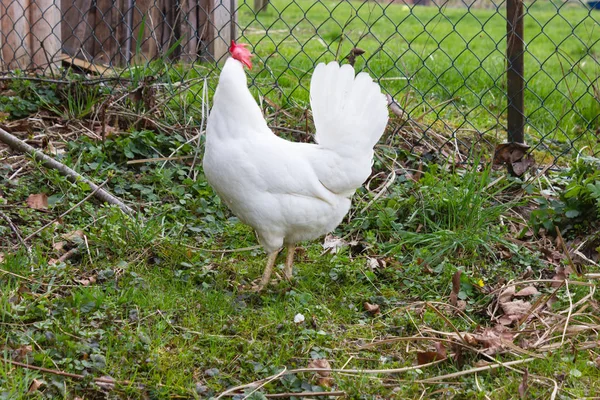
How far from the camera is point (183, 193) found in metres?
4.45

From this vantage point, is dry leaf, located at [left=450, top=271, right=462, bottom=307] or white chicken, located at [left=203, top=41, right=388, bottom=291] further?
white chicken, located at [left=203, top=41, right=388, bottom=291]

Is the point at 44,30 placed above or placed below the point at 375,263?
above

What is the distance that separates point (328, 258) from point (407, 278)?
468 millimetres

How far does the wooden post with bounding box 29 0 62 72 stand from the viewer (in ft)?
19.1

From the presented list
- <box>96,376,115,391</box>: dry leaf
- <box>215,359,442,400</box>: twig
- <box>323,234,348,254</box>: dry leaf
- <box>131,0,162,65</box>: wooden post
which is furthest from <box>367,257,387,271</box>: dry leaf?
<box>131,0,162,65</box>: wooden post

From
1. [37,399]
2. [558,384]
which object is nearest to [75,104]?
[37,399]

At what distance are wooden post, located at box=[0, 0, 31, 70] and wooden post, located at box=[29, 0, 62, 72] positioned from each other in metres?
0.05

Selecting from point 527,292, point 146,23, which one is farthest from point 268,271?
point 146,23

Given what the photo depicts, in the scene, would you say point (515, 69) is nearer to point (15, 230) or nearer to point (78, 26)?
point (15, 230)

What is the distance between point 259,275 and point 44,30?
10.7ft

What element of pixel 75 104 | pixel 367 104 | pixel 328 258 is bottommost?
pixel 328 258

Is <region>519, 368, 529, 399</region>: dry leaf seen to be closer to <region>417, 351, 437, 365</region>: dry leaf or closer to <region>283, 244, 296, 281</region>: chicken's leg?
<region>417, 351, 437, 365</region>: dry leaf

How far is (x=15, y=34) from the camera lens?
19.3ft

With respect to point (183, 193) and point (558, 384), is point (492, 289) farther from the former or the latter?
point (183, 193)
